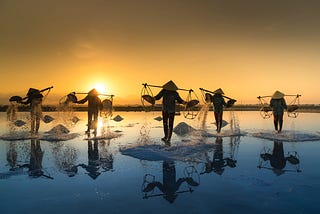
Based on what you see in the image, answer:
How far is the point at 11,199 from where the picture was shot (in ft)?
20.6

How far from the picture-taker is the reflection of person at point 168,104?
1469cm

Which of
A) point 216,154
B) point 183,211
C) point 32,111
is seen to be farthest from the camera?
point 32,111

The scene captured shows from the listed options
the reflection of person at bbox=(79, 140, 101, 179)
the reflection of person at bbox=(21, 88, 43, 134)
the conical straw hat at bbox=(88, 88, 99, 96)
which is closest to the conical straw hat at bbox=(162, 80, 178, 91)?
the reflection of person at bbox=(79, 140, 101, 179)

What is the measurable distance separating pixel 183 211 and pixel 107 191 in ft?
6.49

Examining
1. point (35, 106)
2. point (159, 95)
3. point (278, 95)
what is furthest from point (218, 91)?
point (35, 106)

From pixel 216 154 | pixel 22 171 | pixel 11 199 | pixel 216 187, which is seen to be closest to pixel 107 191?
pixel 11 199

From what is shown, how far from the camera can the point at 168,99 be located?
1478cm

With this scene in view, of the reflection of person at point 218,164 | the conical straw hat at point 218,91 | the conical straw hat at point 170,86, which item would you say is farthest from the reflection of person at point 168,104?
the conical straw hat at point 218,91

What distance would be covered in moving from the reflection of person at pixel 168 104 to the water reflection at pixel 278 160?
4173mm

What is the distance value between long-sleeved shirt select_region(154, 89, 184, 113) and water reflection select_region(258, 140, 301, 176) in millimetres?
4330

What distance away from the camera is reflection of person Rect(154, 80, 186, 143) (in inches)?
578

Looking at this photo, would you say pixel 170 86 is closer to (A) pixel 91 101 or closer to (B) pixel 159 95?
(B) pixel 159 95

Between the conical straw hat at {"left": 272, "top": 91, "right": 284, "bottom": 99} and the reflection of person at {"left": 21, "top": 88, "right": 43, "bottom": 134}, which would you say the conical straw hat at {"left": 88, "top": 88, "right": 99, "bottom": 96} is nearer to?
Result: the reflection of person at {"left": 21, "top": 88, "right": 43, "bottom": 134}

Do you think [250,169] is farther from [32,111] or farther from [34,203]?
[32,111]
